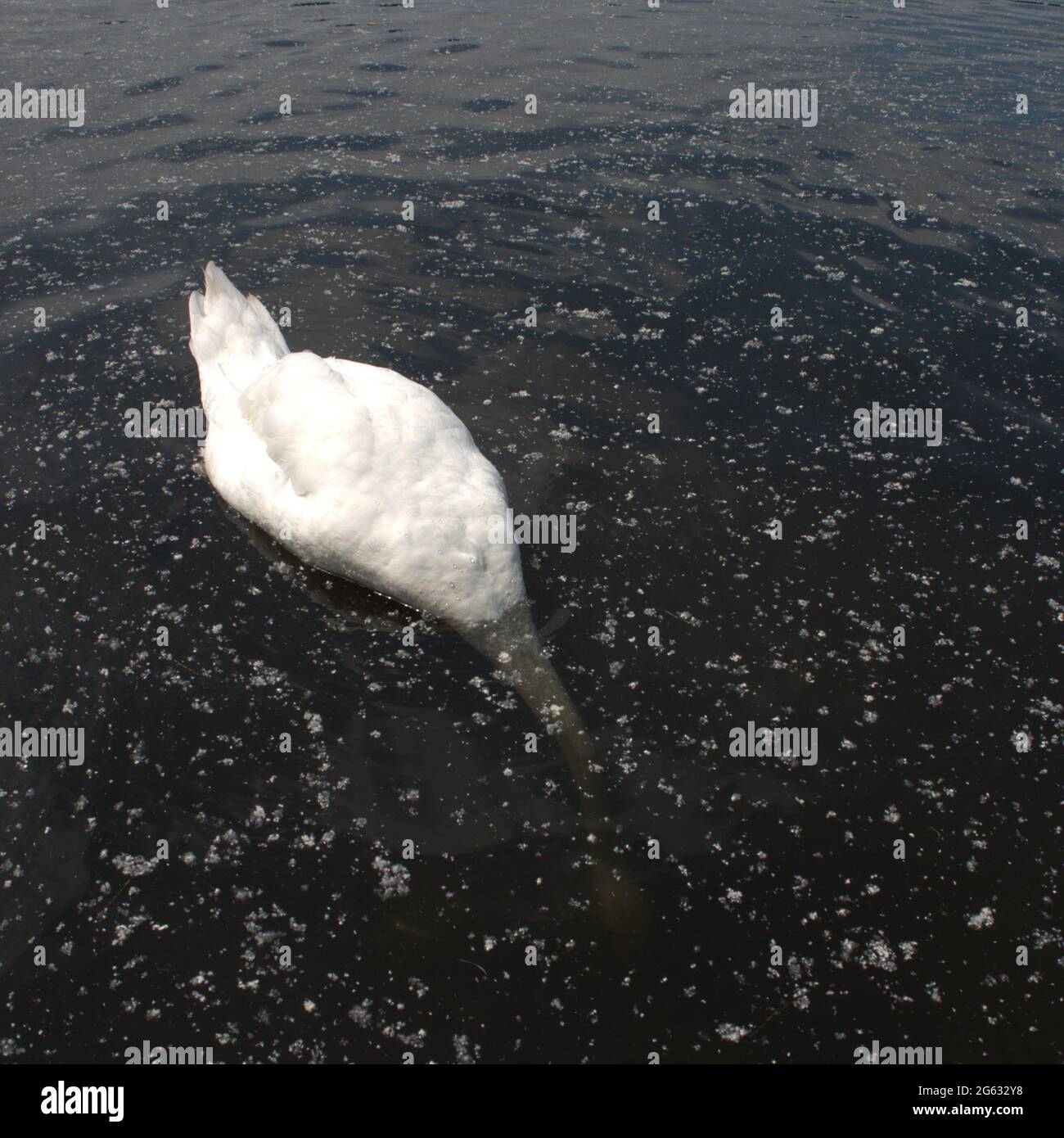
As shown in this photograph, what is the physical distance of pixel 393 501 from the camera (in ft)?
19.7

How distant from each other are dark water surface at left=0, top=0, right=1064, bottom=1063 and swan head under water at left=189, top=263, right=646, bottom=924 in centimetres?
21

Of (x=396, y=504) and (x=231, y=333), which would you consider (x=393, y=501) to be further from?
(x=231, y=333)

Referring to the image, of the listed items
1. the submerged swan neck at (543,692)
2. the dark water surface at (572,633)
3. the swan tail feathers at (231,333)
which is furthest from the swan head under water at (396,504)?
the swan tail feathers at (231,333)

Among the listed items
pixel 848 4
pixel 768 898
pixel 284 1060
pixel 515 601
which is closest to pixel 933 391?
pixel 515 601

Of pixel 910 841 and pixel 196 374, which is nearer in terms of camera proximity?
pixel 910 841

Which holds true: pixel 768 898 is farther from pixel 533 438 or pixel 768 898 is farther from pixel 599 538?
pixel 533 438

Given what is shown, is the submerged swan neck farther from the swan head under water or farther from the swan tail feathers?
the swan tail feathers

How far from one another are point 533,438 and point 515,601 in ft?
7.53

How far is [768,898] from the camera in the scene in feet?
15.5

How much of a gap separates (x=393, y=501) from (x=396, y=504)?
0.03 m

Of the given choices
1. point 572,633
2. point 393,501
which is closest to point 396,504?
point 393,501

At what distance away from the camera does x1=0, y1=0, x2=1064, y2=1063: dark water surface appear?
4.39 m

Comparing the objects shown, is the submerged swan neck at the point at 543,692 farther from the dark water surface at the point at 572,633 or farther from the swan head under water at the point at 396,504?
the dark water surface at the point at 572,633

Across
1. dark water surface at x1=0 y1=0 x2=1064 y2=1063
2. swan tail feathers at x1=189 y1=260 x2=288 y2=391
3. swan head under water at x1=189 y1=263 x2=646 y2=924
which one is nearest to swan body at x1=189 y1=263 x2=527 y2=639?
swan head under water at x1=189 y1=263 x2=646 y2=924
